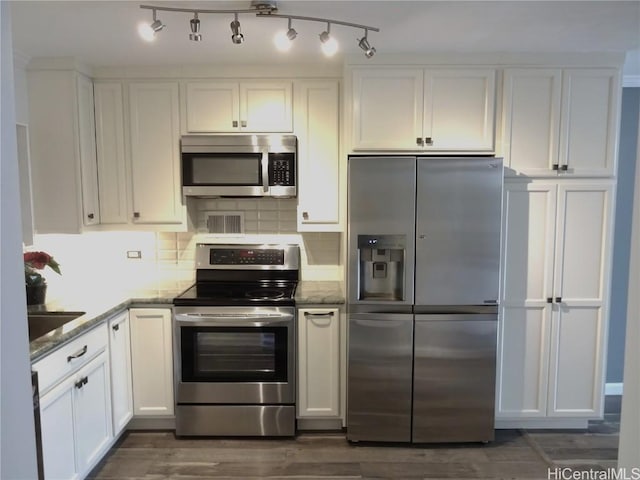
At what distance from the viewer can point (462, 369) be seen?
2.67 metres

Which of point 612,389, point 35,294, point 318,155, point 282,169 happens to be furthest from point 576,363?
point 35,294

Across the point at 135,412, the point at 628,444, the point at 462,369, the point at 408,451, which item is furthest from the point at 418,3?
the point at 135,412

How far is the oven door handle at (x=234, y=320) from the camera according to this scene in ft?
8.89

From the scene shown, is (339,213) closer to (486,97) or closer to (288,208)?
(288,208)

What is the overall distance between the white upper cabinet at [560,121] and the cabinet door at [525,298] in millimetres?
167

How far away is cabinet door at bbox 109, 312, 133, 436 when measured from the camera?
258 centimetres

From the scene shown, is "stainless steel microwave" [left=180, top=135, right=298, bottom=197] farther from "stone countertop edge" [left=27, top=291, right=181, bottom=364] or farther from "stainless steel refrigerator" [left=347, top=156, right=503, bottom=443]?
"stone countertop edge" [left=27, top=291, right=181, bottom=364]

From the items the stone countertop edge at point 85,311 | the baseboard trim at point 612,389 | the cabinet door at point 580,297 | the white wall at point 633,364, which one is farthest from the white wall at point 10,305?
the baseboard trim at point 612,389

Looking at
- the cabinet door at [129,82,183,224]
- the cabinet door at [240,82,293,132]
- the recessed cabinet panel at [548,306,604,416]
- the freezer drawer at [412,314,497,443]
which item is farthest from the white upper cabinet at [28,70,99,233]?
the recessed cabinet panel at [548,306,604,416]

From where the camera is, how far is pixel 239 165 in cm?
286

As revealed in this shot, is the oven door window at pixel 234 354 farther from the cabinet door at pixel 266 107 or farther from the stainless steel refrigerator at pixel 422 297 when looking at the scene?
the cabinet door at pixel 266 107

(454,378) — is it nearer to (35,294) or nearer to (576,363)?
(576,363)

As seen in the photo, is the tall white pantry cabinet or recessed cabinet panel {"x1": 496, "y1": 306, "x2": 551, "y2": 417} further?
recessed cabinet panel {"x1": 496, "y1": 306, "x2": 551, "y2": 417}

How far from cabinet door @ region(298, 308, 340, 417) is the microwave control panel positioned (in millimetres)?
843
